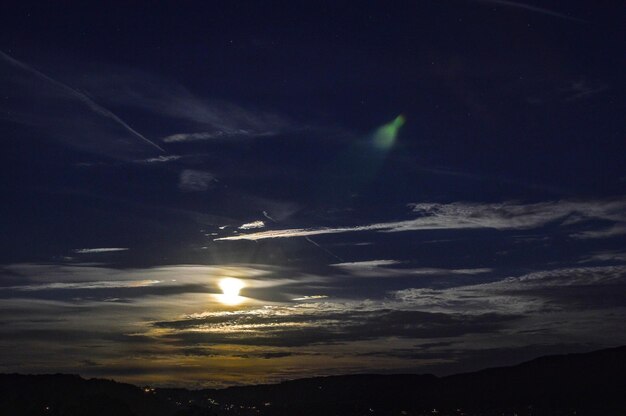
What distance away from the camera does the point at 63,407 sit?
650ft

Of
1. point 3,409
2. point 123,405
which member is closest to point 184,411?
point 123,405

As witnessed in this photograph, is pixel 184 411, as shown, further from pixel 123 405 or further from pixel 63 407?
pixel 63 407

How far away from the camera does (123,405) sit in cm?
19825

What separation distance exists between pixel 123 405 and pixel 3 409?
31383 millimetres

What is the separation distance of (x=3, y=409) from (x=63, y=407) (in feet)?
51.1

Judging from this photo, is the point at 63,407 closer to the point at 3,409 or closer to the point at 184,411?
the point at 3,409

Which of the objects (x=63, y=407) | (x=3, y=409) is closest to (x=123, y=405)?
→ (x=63, y=407)

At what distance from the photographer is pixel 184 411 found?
639ft

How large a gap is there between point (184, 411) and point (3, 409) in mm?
48139

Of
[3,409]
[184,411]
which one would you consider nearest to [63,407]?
[3,409]

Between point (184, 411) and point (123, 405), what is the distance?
17.1m

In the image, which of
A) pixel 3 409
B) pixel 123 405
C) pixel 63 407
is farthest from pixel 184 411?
pixel 3 409

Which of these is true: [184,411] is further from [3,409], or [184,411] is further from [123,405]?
[3,409]

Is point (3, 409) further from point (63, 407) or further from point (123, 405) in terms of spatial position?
point (123, 405)
